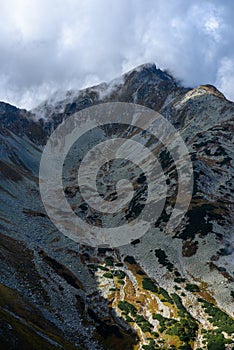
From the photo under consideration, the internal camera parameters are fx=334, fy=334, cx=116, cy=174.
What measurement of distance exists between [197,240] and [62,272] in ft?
109

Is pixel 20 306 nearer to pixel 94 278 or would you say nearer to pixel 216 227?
pixel 94 278

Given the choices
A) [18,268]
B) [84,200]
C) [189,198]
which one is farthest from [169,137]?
[18,268]

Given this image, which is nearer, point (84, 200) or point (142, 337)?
point (142, 337)

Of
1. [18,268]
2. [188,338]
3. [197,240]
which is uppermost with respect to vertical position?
[197,240]

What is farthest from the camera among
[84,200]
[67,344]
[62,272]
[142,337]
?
[84,200]

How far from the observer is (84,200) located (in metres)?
134

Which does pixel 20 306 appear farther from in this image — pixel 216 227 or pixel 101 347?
pixel 216 227

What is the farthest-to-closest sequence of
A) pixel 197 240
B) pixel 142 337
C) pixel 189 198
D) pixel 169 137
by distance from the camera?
pixel 169 137 < pixel 189 198 < pixel 197 240 < pixel 142 337

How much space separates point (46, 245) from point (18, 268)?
24233 millimetres

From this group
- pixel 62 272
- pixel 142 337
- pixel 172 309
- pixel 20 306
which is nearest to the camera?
pixel 20 306

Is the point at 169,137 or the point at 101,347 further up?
the point at 169,137

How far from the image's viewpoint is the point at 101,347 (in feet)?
160

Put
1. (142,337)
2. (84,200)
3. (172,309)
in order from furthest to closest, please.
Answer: (84,200) → (172,309) → (142,337)

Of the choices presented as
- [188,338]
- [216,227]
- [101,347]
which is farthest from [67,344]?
[216,227]
